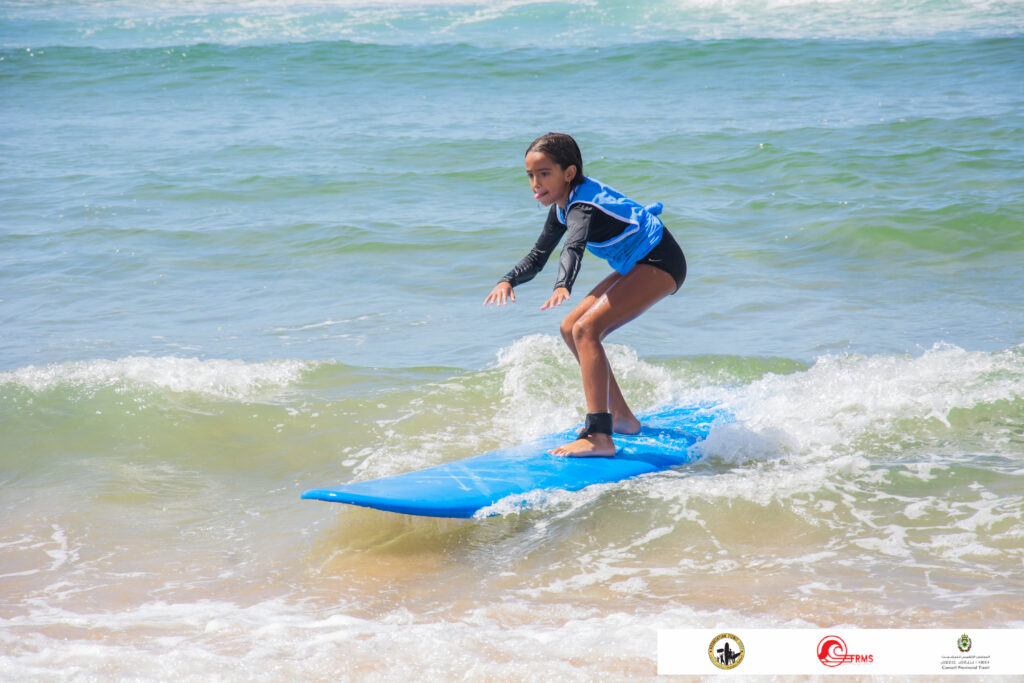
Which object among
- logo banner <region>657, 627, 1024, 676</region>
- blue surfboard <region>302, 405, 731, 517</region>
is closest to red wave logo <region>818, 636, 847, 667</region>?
logo banner <region>657, 627, 1024, 676</region>

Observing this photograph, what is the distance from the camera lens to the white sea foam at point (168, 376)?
18.4 feet

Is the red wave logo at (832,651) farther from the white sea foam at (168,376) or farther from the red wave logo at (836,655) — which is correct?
the white sea foam at (168,376)

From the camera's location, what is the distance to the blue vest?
13.4ft

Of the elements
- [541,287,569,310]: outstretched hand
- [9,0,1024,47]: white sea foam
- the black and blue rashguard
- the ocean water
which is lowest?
the ocean water

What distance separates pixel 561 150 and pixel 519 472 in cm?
148

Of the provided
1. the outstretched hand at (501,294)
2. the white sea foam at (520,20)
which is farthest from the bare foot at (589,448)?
the white sea foam at (520,20)

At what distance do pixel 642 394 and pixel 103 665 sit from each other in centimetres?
363

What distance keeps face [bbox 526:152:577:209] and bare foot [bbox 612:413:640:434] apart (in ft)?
4.13

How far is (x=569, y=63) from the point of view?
1814 cm

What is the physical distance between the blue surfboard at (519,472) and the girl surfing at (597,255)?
13 cm

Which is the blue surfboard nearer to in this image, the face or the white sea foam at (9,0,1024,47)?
the face

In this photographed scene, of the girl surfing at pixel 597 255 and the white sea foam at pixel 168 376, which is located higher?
the girl surfing at pixel 597 255

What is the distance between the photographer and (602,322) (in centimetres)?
421

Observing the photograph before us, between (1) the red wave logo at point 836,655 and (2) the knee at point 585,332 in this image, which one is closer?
(1) the red wave logo at point 836,655
